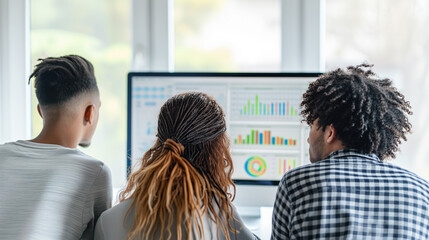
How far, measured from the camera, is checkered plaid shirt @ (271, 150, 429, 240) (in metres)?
1.00

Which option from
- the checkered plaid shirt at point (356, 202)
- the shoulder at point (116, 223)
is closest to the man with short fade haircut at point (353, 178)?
the checkered plaid shirt at point (356, 202)

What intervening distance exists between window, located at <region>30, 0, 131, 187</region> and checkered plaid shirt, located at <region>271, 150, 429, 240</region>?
45.8 inches

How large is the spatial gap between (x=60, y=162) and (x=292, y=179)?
2.09ft

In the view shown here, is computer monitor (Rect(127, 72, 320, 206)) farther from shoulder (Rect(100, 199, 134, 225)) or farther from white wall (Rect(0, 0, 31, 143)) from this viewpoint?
white wall (Rect(0, 0, 31, 143))

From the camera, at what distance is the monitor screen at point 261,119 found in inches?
65.1

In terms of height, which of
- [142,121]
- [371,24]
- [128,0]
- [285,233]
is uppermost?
[128,0]

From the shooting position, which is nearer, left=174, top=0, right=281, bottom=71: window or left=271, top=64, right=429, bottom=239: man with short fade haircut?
left=271, top=64, right=429, bottom=239: man with short fade haircut

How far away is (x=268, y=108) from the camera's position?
1.66 metres

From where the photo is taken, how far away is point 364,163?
107 cm

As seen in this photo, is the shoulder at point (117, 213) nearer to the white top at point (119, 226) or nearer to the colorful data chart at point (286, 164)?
the white top at point (119, 226)

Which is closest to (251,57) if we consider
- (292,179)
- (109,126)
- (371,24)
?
(371,24)

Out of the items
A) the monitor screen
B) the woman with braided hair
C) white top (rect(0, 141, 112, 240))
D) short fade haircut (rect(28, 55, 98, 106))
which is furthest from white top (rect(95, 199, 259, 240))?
the monitor screen

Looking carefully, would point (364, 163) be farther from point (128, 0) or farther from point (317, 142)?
point (128, 0)

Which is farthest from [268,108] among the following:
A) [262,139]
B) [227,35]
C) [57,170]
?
[57,170]
